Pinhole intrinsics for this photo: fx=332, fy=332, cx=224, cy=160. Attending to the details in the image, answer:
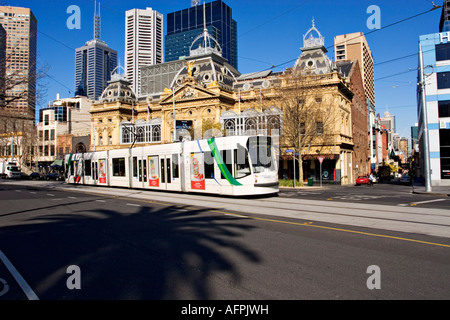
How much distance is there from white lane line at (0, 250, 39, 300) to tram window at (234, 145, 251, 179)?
37.0 feet

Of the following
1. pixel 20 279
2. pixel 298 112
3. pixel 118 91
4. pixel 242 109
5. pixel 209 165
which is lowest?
pixel 20 279

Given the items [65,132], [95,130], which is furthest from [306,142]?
[65,132]

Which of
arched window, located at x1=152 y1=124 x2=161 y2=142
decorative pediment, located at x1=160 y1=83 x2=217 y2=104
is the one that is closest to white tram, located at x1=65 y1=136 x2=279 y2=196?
decorative pediment, located at x1=160 y1=83 x2=217 y2=104

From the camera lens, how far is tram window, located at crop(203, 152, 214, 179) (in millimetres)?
18078

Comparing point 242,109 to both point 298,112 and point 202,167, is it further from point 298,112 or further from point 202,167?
point 202,167

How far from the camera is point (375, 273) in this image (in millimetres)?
5301

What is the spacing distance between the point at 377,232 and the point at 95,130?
60605 mm

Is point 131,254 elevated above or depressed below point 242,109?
below

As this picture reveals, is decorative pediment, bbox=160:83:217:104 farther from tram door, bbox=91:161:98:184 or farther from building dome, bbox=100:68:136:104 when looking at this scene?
tram door, bbox=91:161:98:184

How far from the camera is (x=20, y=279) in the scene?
534cm

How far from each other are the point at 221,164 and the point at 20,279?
41.1 feet

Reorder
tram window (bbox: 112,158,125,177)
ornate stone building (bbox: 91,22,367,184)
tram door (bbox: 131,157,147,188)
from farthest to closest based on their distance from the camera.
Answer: ornate stone building (bbox: 91,22,367,184) → tram window (bbox: 112,158,125,177) → tram door (bbox: 131,157,147,188)

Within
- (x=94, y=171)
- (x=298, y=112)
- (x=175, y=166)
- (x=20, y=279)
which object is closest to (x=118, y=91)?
(x=94, y=171)
